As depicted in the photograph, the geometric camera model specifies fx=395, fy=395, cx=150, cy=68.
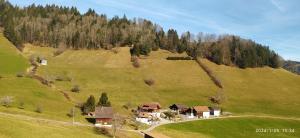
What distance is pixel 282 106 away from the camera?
17912 cm

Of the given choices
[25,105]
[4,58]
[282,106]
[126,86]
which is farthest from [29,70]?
[282,106]

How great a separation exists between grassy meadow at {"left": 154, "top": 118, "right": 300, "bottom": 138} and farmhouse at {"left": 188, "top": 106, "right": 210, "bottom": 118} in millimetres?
13103

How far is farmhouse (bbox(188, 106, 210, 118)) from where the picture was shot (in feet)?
513

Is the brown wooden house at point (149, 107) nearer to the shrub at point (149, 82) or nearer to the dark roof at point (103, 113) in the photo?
the shrub at point (149, 82)

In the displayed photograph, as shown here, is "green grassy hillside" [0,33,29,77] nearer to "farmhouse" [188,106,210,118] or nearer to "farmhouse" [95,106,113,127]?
"farmhouse" [95,106,113,127]

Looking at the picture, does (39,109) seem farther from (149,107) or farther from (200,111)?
(200,111)

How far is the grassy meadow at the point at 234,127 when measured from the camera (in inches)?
4840

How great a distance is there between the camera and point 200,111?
516 feet

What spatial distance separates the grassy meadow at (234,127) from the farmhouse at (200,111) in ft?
43.0

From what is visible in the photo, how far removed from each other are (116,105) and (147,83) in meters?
42.5

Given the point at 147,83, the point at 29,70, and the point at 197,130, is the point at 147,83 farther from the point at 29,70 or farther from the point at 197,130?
the point at 197,130

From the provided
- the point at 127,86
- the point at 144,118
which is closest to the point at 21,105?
the point at 144,118

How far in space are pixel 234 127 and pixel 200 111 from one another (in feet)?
75.1

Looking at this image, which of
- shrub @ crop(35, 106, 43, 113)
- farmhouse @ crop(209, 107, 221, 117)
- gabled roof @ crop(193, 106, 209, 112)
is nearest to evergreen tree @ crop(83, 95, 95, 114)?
shrub @ crop(35, 106, 43, 113)
